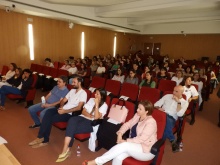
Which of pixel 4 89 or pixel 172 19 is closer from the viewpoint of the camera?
pixel 4 89

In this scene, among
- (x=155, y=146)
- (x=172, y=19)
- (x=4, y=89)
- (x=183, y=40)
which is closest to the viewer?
(x=155, y=146)

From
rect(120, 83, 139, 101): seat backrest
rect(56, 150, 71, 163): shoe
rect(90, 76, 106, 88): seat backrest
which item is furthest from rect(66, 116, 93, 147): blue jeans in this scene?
rect(90, 76, 106, 88): seat backrest

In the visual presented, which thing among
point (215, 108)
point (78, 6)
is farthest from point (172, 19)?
point (215, 108)

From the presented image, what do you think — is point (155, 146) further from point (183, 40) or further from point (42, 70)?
point (183, 40)

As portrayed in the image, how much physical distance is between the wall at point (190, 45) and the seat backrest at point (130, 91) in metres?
11.4

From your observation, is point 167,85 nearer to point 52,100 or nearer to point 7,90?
point 52,100

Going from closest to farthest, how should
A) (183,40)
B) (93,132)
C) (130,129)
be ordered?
(130,129), (93,132), (183,40)

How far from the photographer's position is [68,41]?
10125mm

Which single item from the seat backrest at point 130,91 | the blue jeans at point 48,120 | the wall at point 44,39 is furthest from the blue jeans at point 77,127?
the wall at point 44,39

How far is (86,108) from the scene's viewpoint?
10.8 ft

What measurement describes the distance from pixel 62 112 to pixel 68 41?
25.0 feet

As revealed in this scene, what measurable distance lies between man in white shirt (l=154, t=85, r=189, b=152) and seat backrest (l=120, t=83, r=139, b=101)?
868 mm

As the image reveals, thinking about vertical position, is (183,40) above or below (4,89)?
above

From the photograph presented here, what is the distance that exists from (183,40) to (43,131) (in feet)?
46.0
